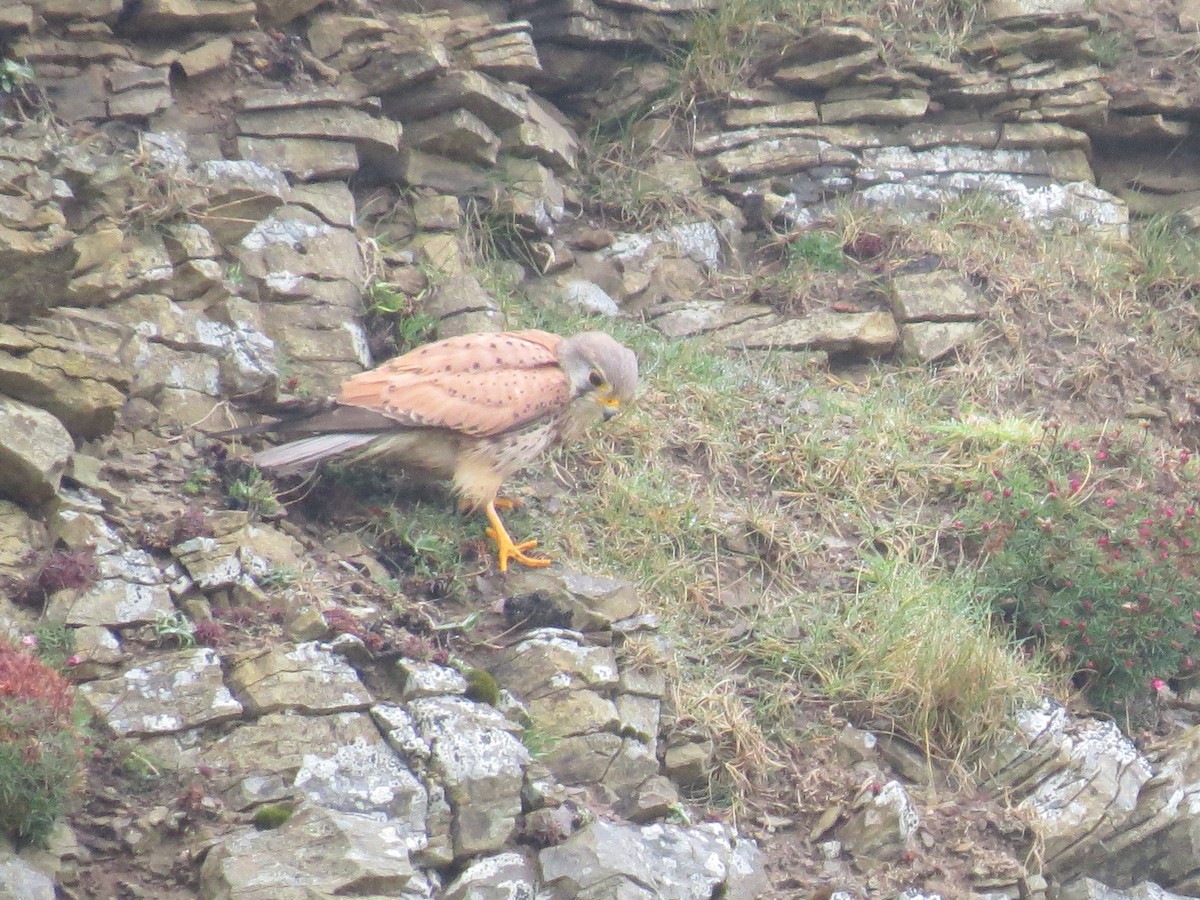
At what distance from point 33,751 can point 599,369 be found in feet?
9.46

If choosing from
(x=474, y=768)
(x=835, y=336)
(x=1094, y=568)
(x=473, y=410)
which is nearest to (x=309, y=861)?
(x=474, y=768)

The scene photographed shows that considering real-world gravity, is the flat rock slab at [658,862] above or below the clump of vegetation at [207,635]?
below

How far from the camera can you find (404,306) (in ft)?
22.4

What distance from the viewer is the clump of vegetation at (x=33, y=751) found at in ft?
12.6

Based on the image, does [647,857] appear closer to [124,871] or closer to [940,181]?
[124,871]

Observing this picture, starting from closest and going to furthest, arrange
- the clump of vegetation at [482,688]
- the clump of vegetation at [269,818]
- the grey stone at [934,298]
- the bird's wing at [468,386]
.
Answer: the clump of vegetation at [269,818], the clump of vegetation at [482,688], the bird's wing at [468,386], the grey stone at [934,298]

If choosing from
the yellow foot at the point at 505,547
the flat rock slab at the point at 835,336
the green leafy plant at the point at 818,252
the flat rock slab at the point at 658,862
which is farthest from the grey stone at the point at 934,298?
the flat rock slab at the point at 658,862

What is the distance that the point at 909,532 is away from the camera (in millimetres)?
6637

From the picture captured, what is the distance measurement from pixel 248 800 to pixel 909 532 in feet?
11.4

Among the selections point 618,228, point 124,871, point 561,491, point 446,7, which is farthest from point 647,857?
point 446,7

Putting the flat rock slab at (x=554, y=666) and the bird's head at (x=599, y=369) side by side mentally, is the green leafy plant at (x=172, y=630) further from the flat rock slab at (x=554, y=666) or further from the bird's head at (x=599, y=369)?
the bird's head at (x=599, y=369)

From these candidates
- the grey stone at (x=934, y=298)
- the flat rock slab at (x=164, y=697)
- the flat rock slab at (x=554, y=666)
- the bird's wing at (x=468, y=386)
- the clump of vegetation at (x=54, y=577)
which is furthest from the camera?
the grey stone at (x=934, y=298)

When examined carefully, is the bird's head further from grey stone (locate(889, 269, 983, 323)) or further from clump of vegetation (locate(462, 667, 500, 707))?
grey stone (locate(889, 269, 983, 323))

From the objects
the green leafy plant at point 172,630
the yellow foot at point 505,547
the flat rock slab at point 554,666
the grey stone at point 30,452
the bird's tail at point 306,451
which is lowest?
the flat rock slab at point 554,666
